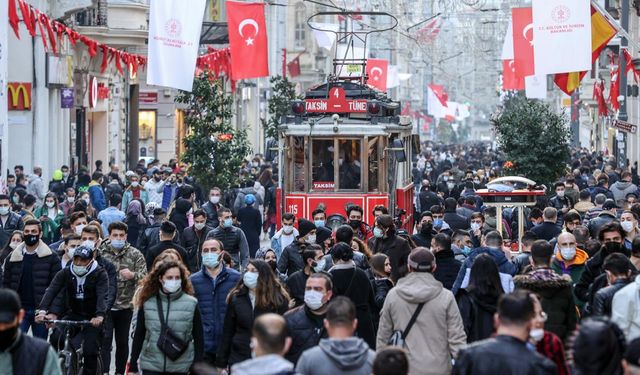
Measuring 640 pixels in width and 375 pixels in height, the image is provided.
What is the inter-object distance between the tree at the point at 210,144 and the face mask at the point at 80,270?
19.9 metres

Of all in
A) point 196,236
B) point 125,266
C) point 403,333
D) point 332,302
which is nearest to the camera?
point 332,302

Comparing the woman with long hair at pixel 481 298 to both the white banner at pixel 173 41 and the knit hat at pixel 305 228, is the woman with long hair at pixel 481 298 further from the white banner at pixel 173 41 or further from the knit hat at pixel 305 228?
the white banner at pixel 173 41

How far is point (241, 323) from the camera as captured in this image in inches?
460

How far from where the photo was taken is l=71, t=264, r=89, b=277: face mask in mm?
13555

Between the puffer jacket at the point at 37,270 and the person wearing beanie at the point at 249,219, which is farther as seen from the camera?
the person wearing beanie at the point at 249,219

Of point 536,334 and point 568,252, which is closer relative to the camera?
point 536,334

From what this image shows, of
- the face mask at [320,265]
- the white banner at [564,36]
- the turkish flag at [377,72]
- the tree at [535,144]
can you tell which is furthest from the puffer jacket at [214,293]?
the turkish flag at [377,72]

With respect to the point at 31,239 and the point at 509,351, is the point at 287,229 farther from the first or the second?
the point at 509,351

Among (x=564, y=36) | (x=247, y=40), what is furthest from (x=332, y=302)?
(x=247, y=40)

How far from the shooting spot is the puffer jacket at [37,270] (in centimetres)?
1492

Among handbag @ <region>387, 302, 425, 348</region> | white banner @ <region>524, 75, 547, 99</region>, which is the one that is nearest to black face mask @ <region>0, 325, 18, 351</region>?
handbag @ <region>387, 302, 425, 348</region>

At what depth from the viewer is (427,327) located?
10758mm

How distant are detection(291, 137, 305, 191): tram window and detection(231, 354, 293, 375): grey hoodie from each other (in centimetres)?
1633

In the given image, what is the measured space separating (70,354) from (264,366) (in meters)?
5.93
